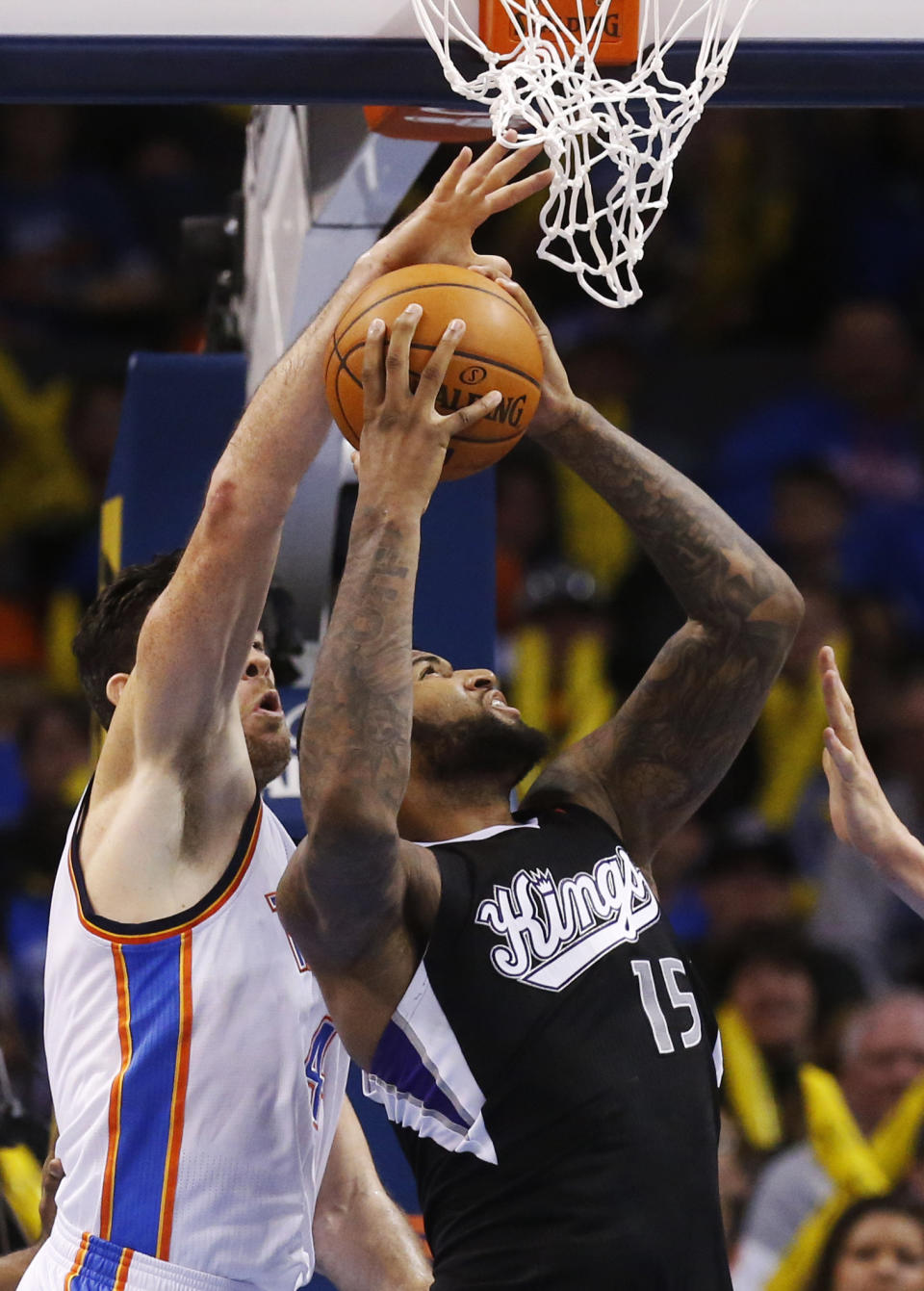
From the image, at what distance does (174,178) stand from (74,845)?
6250 millimetres

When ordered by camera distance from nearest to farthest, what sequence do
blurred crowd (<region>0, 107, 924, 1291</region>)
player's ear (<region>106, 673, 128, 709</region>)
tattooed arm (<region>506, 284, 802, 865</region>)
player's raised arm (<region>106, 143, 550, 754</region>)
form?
player's raised arm (<region>106, 143, 550, 754</region>), player's ear (<region>106, 673, 128, 709</region>), tattooed arm (<region>506, 284, 802, 865</region>), blurred crowd (<region>0, 107, 924, 1291</region>)

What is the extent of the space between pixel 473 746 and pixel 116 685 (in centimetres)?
69

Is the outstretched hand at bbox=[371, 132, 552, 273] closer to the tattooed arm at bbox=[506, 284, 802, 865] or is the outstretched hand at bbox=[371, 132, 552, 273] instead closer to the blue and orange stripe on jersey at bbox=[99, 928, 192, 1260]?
the tattooed arm at bbox=[506, 284, 802, 865]

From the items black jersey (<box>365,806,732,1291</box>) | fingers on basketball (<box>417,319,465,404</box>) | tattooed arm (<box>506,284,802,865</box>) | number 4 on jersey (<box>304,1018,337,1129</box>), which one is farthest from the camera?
tattooed arm (<box>506,284,802,865</box>)

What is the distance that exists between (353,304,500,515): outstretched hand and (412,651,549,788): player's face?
769 millimetres

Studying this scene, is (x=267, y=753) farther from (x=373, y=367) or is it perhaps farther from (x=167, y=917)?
(x=373, y=367)

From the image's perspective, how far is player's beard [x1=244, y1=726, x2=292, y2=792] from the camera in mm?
3193

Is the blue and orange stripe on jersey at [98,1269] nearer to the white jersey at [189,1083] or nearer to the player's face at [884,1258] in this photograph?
the white jersey at [189,1083]

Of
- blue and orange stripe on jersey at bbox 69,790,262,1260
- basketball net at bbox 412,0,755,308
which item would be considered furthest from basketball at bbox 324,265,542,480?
blue and orange stripe on jersey at bbox 69,790,262,1260

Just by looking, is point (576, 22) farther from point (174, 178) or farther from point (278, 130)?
point (174, 178)

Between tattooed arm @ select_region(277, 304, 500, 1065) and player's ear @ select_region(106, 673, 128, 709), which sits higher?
tattooed arm @ select_region(277, 304, 500, 1065)

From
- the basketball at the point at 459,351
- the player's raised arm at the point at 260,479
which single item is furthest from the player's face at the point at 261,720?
the basketball at the point at 459,351

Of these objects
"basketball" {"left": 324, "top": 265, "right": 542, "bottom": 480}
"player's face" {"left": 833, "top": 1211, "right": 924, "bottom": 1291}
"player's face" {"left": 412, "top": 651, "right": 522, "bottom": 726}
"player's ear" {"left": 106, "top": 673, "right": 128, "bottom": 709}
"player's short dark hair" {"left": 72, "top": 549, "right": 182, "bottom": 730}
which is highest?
Answer: "basketball" {"left": 324, "top": 265, "right": 542, "bottom": 480}

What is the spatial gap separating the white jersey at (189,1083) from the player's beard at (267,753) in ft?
0.78
